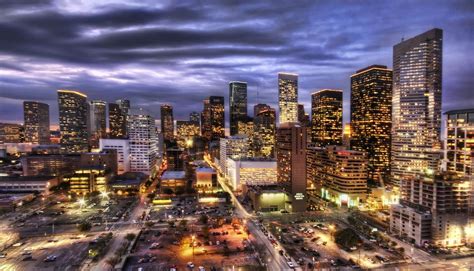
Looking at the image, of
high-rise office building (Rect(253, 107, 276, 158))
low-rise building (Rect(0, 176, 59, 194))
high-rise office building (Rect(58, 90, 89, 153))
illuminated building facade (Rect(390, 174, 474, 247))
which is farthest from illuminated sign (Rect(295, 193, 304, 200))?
high-rise office building (Rect(58, 90, 89, 153))

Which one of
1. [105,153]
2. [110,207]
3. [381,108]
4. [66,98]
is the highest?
[66,98]

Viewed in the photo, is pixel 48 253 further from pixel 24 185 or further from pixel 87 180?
pixel 24 185

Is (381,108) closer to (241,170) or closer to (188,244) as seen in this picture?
(241,170)

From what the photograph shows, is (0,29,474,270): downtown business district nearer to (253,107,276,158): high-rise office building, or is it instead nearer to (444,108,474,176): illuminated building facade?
(444,108,474,176): illuminated building facade

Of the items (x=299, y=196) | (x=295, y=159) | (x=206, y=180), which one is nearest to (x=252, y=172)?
(x=206, y=180)

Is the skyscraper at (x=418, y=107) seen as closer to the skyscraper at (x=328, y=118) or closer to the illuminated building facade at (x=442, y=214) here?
the illuminated building facade at (x=442, y=214)

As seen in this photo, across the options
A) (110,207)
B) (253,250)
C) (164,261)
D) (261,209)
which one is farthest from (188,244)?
Answer: (110,207)

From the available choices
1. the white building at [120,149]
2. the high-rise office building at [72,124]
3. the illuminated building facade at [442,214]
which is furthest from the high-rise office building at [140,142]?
the illuminated building facade at [442,214]
